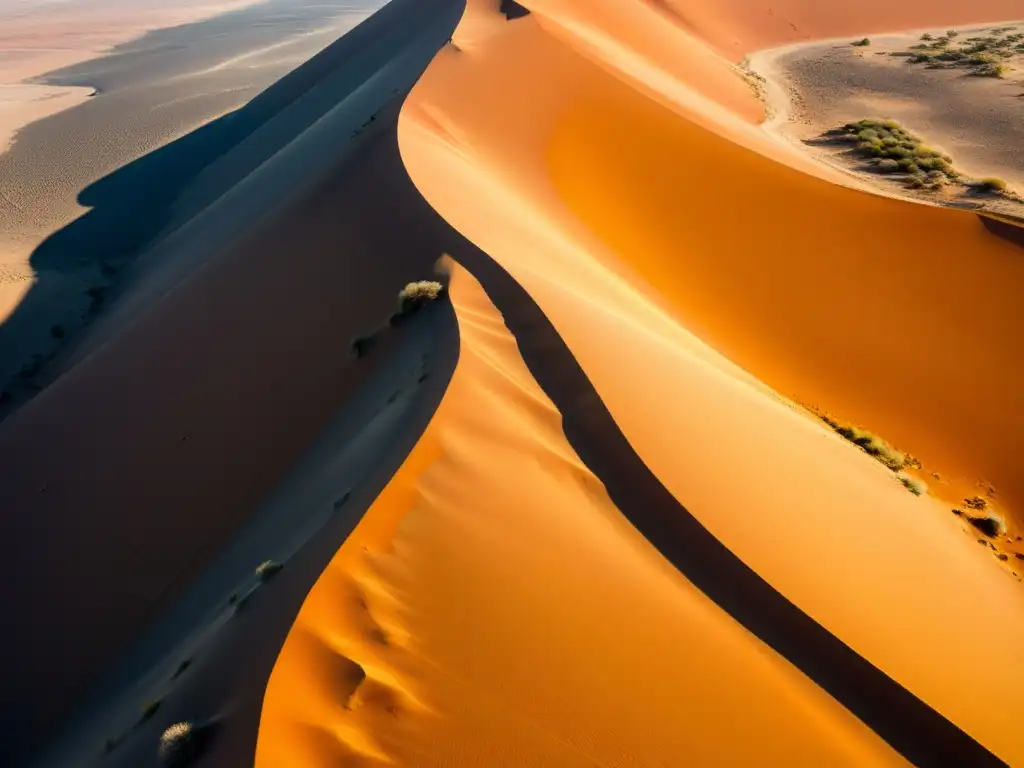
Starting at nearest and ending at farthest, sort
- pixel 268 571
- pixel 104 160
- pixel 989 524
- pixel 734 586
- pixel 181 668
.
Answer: pixel 734 586
pixel 181 668
pixel 268 571
pixel 989 524
pixel 104 160

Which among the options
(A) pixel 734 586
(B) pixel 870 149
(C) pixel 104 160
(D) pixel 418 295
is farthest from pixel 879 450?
(C) pixel 104 160

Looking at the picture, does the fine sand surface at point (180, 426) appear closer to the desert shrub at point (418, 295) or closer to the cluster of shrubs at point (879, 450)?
the desert shrub at point (418, 295)

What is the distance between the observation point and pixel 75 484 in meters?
8.19

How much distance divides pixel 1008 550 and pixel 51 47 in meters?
67.3

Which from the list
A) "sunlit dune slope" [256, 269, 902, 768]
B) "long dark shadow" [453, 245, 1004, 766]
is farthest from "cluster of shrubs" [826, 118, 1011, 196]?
"sunlit dune slope" [256, 269, 902, 768]

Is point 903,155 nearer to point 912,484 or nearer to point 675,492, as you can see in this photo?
point 912,484

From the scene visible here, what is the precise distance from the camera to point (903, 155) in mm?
17359

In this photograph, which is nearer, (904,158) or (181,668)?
(181,668)

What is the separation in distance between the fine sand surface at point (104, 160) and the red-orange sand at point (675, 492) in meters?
10.9

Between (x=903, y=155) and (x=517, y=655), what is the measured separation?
18321mm

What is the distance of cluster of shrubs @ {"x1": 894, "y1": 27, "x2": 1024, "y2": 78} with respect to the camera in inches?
984

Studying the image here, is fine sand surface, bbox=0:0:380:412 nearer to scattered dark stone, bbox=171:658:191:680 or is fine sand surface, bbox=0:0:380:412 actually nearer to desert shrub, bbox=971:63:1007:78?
scattered dark stone, bbox=171:658:191:680

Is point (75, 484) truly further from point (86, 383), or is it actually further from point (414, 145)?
point (414, 145)

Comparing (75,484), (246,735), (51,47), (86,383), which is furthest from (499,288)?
(51,47)
